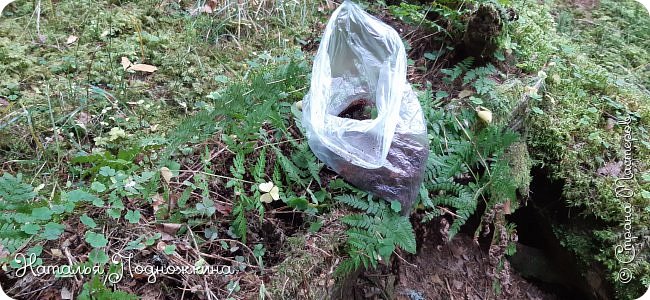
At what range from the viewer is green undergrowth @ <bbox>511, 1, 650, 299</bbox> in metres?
2.32

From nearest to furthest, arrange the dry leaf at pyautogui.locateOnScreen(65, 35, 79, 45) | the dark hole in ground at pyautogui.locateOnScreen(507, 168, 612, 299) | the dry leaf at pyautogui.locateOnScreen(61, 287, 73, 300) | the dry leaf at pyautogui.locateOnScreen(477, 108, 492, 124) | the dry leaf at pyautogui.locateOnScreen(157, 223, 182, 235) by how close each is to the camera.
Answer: the dry leaf at pyautogui.locateOnScreen(61, 287, 73, 300)
the dry leaf at pyautogui.locateOnScreen(157, 223, 182, 235)
the dry leaf at pyautogui.locateOnScreen(477, 108, 492, 124)
the dark hole in ground at pyautogui.locateOnScreen(507, 168, 612, 299)
the dry leaf at pyautogui.locateOnScreen(65, 35, 79, 45)

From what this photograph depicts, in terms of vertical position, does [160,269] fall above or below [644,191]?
above

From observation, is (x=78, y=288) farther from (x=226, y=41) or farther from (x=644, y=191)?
(x=644, y=191)

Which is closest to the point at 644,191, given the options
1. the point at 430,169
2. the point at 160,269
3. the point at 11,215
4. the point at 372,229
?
the point at 430,169

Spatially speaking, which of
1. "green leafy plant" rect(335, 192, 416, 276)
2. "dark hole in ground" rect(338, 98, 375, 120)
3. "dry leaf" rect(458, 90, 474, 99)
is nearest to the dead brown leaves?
"dark hole in ground" rect(338, 98, 375, 120)

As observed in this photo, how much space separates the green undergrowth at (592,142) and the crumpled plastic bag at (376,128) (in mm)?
917

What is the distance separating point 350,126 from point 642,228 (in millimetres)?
1597

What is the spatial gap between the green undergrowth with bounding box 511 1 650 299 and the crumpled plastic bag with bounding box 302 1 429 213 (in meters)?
0.92

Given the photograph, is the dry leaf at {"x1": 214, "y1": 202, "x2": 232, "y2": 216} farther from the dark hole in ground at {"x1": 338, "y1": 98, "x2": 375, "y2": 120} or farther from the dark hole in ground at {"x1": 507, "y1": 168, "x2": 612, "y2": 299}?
the dark hole in ground at {"x1": 507, "y1": 168, "x2": 612, "y2": 299}

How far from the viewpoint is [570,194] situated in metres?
2.46

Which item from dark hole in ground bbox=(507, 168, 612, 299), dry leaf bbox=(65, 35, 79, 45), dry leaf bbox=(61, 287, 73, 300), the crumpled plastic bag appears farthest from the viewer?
dry leaf bbox=(65, 35, 79, 45)

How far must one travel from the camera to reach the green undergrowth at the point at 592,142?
232cm

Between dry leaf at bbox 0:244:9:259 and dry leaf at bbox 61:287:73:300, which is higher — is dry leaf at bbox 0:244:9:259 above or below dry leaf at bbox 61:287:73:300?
above

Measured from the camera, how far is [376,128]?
201cm
